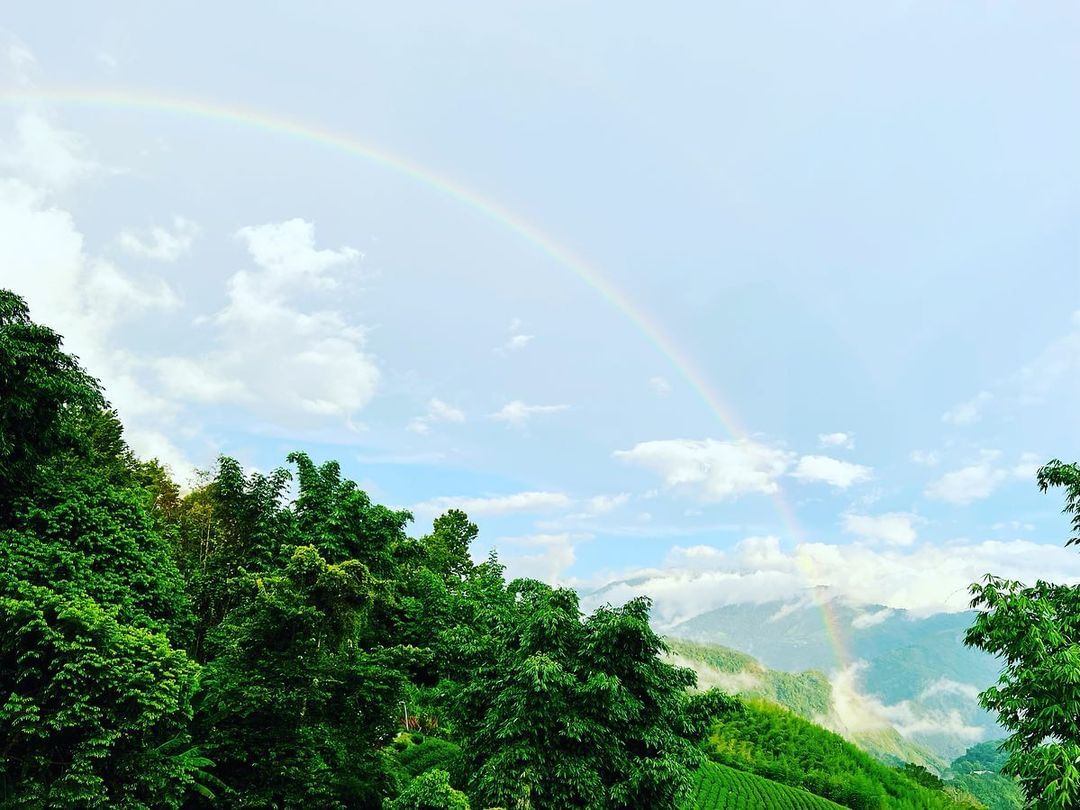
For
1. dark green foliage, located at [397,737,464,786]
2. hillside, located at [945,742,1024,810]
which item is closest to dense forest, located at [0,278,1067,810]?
dark green foliage, located at [397,737,464,786]

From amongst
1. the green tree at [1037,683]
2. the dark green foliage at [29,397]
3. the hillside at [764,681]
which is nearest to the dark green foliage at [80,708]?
the dark green foliage at [29,397]

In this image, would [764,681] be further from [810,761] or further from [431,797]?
[431,797]

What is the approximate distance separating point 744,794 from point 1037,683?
17561 millimetres

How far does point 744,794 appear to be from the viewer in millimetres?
24125

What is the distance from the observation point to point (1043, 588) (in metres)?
12.9

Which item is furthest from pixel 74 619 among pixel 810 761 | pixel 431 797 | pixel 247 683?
pixel 810 761

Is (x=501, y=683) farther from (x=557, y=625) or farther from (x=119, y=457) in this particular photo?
(x=119, y=457)

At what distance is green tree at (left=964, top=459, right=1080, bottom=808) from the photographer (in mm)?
9953

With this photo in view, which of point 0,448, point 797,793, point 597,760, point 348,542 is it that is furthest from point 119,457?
point 797,793

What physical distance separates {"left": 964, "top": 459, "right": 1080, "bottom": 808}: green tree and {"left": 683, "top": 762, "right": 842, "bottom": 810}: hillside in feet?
41.4

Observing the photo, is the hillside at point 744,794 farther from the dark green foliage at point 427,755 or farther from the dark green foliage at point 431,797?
the dark green foliage at point 431,797

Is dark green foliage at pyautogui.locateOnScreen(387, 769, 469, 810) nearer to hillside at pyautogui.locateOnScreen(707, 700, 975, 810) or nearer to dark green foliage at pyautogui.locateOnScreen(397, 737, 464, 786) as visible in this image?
dark green foliage at pyautogui.locateOnScreen(397, 737, 464, 786)

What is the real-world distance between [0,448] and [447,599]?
17079mm

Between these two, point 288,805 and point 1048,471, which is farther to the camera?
point 1048,471
